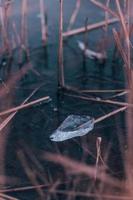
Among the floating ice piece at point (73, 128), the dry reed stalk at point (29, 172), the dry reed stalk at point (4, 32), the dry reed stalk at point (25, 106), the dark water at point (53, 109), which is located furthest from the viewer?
the dry reed stalk at point (4, 32)

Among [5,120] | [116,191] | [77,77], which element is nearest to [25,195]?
[116,191]

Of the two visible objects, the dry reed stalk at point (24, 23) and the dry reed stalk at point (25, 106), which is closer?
the dry reed stalk at point (25, 106)

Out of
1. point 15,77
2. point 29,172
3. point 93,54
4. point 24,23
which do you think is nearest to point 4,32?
point 24,23

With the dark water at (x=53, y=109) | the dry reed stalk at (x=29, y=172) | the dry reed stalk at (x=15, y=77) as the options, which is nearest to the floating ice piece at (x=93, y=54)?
the dark water at (x=53, y=109)

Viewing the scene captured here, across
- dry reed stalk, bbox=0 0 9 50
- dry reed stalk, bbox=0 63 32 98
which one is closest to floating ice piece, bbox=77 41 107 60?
dry reed stalk, bbox=0 63 32 98

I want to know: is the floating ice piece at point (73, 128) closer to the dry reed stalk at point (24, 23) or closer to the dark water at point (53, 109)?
the dark water at point (53, 109)

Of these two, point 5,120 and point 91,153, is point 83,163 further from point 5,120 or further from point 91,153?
point 5,120

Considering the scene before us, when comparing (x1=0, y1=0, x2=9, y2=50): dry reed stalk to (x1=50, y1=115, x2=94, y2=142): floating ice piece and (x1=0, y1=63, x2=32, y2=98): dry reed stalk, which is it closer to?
(x1=0, y1=63, x2=32, y2=98): dry reed stalk
